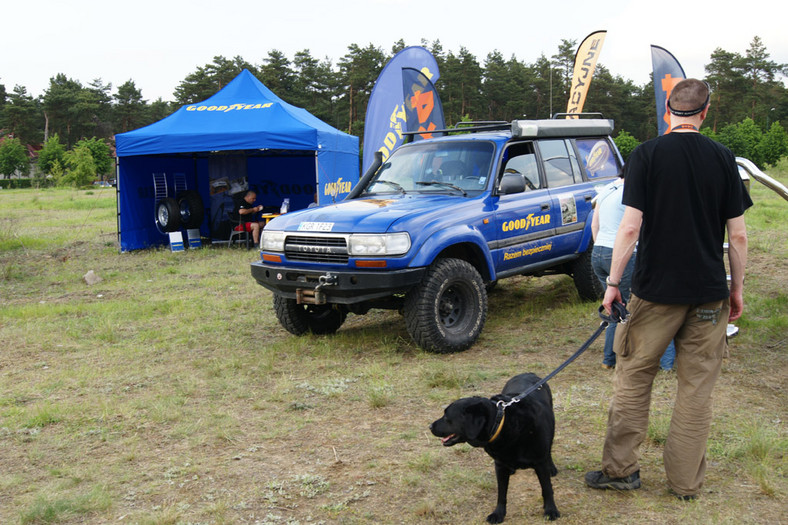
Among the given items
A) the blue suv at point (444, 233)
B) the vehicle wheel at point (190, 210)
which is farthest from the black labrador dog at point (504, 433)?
the vehicle wheel at point (190, 210)

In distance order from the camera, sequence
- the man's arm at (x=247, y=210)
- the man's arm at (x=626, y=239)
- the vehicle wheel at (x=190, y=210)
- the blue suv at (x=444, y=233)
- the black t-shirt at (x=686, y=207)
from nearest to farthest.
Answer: the black t-shirt at (x=686, y=207), the man's arm at (x=626, y=239), the blue suv at (x=444, y=233), the man's arm at (x=247, y=210), the vehicle wheel at (x=190, y=210)

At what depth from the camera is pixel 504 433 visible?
2.94 meters

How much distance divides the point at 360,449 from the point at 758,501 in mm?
2130

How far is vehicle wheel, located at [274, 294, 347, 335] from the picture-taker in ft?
22.0

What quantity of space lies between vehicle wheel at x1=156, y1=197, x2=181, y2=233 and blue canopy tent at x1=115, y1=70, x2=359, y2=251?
49 centimetres

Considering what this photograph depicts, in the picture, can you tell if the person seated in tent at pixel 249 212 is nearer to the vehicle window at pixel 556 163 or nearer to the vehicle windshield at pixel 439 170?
the vehicle windshield at pixel 439 170

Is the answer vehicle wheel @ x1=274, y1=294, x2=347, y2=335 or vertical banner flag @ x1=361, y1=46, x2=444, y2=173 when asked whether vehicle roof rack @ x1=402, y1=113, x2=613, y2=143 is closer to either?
vehicle wheel @ x1=274, y1=294, x2=347, y2=335

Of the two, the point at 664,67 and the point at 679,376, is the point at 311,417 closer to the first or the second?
the point at 679,376

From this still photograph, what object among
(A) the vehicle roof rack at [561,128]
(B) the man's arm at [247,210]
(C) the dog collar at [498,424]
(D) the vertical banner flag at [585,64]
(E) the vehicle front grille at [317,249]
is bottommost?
(C) the dog collar at [498,424]

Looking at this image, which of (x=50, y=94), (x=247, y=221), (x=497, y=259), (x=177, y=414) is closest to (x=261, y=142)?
(x=247, y=221)

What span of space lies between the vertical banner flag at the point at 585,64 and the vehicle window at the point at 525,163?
318 inches

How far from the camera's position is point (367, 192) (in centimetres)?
715

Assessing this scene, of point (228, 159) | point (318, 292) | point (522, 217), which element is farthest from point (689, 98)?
point (228, 159)

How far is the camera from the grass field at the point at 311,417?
338 centimetres
